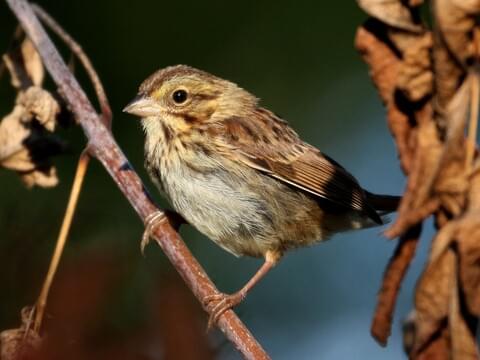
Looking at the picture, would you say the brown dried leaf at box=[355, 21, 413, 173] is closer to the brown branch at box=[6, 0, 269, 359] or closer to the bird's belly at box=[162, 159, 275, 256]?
the brown branch at box=[6, 0, 269, 359]

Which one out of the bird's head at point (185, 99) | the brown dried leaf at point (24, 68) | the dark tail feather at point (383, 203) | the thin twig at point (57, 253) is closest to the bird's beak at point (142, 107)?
the bird's head at point (185, 99)

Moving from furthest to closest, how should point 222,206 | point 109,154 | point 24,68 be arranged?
point 222,206
point 24,68
point 109,154

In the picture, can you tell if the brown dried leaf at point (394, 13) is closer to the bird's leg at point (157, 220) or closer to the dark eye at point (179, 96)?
the bird's leg at point (157, 220)

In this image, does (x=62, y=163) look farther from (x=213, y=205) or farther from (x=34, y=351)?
(x=34, y=351)

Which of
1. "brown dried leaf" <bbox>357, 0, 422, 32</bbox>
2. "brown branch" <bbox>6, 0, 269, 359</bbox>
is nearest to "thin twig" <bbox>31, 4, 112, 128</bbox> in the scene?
"brown branch" <bbox>6, 0, 269, 359</bbox>

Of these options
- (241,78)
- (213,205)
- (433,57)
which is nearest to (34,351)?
(433,57)

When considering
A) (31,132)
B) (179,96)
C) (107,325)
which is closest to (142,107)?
(179,96)

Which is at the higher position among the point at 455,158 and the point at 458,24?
the point at 458,24

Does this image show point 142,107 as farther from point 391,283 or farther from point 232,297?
point 391,283
